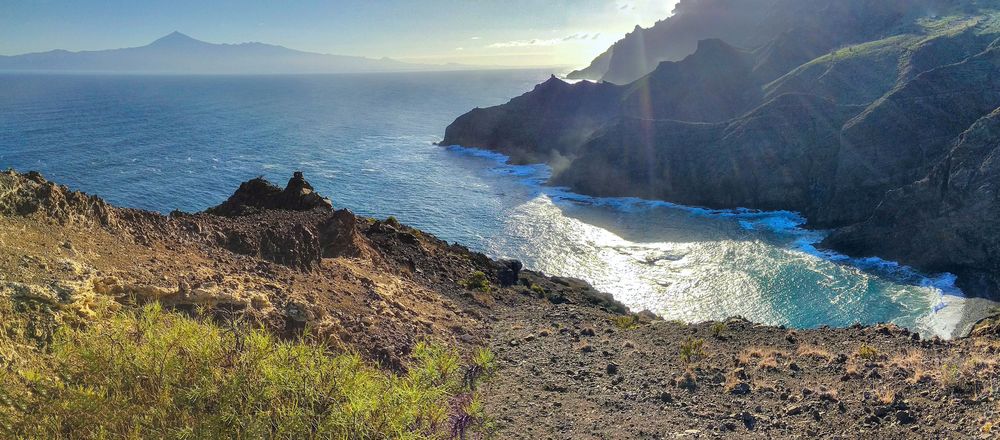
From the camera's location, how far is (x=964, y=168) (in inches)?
1949

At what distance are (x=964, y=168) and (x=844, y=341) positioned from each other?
37.5m

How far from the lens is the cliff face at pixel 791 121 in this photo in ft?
204

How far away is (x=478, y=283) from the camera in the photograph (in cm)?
3338

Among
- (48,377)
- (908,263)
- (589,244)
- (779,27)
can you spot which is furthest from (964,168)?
(779,27)

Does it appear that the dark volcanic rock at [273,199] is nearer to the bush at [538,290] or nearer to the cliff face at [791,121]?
the bush at [538,290]

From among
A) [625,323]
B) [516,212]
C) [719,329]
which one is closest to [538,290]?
[625,323]

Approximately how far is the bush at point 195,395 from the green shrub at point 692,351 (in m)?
A: 17.0

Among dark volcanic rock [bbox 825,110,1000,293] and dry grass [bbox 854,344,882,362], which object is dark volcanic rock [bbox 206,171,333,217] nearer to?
dry grass [bbox 854,344,882,362]

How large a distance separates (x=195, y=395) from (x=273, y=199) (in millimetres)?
29516

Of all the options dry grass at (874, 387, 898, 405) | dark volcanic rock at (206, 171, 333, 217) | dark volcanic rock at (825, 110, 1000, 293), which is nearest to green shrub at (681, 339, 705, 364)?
dry grass at (874, 387, 898, 405)

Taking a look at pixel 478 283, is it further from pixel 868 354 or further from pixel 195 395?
pixel 195 395

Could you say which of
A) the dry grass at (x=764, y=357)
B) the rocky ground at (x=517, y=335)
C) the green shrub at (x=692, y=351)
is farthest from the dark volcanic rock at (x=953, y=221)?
the green shrub at (x=692, y=351)

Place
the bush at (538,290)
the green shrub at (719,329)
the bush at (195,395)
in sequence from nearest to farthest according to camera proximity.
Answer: the bush at (195,395) → the green shrub at (719,329) → the bush at (538,290)

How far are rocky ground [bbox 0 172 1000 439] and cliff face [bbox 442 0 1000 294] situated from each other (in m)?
33.6
